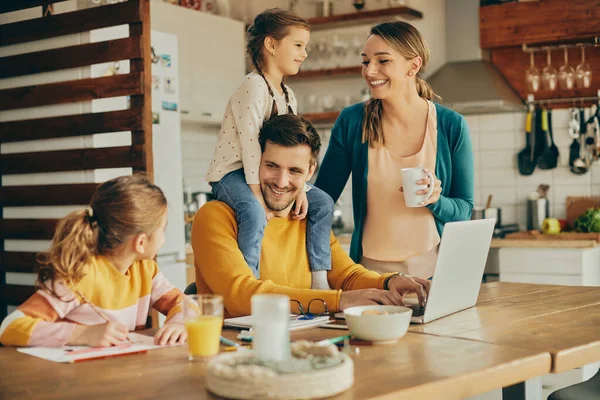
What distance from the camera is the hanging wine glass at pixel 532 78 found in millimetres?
5031

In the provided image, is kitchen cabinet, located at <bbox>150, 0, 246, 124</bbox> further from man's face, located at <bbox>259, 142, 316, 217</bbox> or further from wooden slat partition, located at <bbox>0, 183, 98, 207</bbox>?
man's face, located at <bbox>259, 142, 316, 217</bbox>

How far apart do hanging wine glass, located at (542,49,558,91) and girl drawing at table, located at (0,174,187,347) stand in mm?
3696

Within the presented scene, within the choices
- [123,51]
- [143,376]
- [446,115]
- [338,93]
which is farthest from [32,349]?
[338,93]

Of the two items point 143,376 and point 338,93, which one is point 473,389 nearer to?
point 143,376

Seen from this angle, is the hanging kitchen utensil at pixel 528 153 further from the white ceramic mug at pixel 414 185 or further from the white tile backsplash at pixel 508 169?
the white ceramic mug at pixel 414 185

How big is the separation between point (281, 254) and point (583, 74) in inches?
133

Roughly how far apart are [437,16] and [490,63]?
48cm

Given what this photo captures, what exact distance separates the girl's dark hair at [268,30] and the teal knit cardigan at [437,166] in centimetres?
23

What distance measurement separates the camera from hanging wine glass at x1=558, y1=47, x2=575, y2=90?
494 cm

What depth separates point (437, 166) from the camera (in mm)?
2482

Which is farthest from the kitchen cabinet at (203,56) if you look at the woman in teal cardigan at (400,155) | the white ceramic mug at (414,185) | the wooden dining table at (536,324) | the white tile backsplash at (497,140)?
the wooden dining table at (536,324)

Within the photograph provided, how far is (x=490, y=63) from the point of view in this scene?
538cm

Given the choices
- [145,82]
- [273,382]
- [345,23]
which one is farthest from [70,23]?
[273,382]

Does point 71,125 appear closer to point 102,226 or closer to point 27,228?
point 27,228
